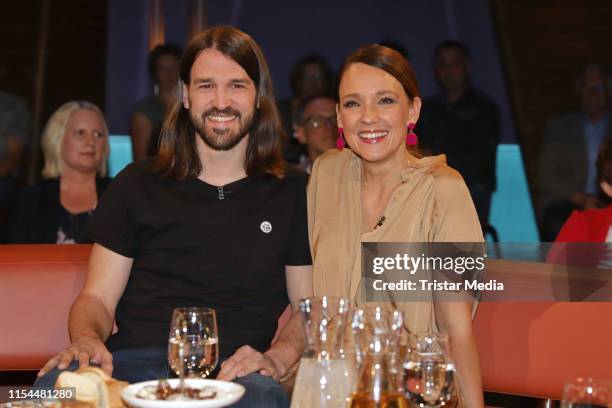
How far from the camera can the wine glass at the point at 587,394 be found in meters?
1.81

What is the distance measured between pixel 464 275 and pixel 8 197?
3656mm

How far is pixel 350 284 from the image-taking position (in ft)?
9.12

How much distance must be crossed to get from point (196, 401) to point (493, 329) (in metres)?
1.46

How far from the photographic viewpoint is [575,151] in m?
6.41

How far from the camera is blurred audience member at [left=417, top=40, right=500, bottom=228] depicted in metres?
6.11

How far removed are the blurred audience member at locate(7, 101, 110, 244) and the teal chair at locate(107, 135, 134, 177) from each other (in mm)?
2307

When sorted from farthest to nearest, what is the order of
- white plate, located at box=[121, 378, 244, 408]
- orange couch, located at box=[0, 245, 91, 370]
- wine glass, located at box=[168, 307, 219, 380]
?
orange couch, located at box=[0, 245, 91, 370] < wine glass, located at box=[168, 307, 219, 380] < white plate, located at box=[121, 378, 244, 408]

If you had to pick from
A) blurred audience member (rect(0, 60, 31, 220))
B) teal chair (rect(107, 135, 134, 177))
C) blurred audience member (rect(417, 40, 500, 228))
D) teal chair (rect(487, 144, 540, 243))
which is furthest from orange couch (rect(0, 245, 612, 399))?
teal chair (rect(487, 144, 540, 243))

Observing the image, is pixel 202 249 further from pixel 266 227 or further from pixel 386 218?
pixel 386 218

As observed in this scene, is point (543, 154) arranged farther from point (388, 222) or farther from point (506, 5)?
point (388, 222)

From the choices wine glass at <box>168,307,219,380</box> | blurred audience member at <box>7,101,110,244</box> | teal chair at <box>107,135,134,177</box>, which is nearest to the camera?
wine glass at <box>168,307,219,380</box>

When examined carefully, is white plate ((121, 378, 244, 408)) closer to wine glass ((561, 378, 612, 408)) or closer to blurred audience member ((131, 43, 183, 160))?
wine glass ((561, 378, 612, 408))

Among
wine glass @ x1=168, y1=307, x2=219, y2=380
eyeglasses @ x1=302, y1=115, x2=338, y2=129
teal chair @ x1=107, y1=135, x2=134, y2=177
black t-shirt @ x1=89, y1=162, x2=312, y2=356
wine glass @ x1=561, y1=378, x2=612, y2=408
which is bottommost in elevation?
wine glass @ x1=561, y1=378, x2=612, y2=408

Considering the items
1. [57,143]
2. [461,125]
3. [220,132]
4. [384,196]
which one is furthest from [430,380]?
[461,125]
